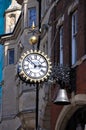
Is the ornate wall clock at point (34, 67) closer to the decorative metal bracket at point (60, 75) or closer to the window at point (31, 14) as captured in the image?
the decorative metal bracket at point (60, 75)

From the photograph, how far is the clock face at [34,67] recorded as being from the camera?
766 inches

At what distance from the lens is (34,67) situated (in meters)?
20.0

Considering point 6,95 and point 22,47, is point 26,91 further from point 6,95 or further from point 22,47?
point 6,95

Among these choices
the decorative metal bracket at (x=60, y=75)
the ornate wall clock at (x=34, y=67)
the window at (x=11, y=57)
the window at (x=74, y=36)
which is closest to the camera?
the ornate wall clock at (x=34, y=67)

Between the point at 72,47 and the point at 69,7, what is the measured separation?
1.75m

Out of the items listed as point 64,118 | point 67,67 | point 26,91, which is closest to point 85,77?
point 67,67

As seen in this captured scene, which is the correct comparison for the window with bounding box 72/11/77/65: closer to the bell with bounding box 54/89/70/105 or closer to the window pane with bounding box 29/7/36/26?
the bell with bounding box 54/89/70/105

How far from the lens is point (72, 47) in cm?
2300

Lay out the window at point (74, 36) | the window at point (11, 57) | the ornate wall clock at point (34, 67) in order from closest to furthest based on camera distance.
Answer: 1. the ornate wall clock at point (34, 67)
2. the window at point (74, 36)
3. the window at point (11, 57)

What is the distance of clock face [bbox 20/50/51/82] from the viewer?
19469 millimetres

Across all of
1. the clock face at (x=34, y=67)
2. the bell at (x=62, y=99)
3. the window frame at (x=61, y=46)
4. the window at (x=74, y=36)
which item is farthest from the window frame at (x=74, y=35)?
the clock face at (x=34, y=67)

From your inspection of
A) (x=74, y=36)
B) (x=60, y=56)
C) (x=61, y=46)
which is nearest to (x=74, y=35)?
(x=74, y=36)

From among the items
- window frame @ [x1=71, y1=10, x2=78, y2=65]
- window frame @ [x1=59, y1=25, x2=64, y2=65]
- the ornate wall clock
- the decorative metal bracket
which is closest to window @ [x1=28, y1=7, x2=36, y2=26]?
window frame @ [x1=59, y1=25, x2=64, y2=65]

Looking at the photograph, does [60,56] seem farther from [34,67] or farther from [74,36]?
[34,67]
